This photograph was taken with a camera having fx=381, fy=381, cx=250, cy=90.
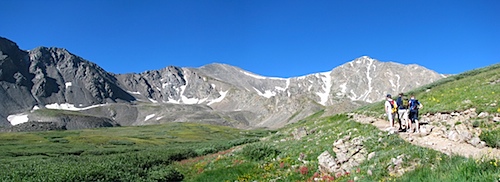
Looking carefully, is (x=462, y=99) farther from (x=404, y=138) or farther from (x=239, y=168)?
(x=239, y=168)

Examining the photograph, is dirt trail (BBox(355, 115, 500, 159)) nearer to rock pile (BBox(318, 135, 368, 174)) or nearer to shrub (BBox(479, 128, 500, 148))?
shrub (BBox(479, 128, 500, 148))

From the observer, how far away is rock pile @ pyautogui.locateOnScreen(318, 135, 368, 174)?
59.6 ft

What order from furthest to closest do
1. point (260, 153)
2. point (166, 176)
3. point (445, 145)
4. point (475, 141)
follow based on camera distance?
point (166, 176) → point (260, 153) → point (445, 145) → point (475, 141)

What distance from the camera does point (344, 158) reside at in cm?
1894

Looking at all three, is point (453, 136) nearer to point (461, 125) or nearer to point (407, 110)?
point (461, 125)

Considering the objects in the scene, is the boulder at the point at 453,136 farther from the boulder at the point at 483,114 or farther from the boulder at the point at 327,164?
the boulder at the point at 327,164

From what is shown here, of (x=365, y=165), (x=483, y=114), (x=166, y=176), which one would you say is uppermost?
(x=483, y=114)


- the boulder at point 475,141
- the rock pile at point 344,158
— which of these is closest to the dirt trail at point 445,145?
the boulder at point 475,141

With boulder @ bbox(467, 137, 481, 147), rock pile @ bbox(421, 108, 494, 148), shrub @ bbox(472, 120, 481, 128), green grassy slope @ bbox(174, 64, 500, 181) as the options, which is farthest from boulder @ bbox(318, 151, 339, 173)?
shrub @ bbox(472, 120, 481, 128)

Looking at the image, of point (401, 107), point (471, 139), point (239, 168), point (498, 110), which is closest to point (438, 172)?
point (471, 139)

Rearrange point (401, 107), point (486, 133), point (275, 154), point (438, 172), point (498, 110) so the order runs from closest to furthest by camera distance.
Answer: point (438, 172) → point (486, 133) → point (498, 110) → point (401, 107) → point (275, 154)

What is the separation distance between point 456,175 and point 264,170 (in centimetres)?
1455

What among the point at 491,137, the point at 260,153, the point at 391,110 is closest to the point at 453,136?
the point at 491,137

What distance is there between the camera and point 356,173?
16391 mm
